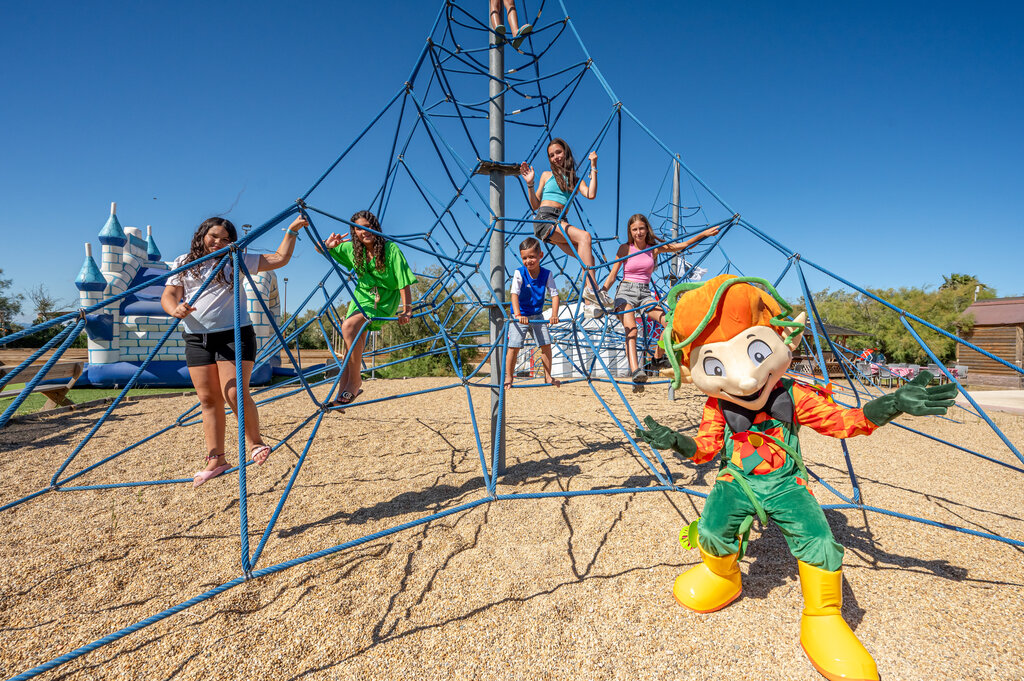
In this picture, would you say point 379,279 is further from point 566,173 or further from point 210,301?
point 566,173

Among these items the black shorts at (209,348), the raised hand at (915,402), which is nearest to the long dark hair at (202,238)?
the black shorts at (209,348)

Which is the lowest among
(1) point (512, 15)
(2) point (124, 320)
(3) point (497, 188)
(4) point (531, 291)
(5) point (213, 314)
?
(5) point (213, 314)

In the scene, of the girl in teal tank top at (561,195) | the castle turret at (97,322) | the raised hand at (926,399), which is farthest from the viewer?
the castle turret at (97,322)

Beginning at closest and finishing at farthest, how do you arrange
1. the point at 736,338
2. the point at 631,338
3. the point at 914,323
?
1. the point at 736,338
2. the point at 631,338
3. the point at 914,323

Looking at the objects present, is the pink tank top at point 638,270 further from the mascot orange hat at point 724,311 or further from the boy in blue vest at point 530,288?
the mascot orange hat at point 724,311

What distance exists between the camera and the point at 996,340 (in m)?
15.7

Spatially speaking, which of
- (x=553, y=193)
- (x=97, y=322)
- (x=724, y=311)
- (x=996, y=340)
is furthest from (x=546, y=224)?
(x=996, y=340)

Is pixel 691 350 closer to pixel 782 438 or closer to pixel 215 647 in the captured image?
pixel 782 438

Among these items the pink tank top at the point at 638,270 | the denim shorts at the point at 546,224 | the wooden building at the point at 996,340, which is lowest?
the wooden building at the point at 996,340

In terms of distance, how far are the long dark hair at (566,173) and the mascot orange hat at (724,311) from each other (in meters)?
2.22

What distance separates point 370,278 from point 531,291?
4.50ft

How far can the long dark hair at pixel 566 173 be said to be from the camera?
3742 millimetres

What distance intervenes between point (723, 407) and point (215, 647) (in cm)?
210

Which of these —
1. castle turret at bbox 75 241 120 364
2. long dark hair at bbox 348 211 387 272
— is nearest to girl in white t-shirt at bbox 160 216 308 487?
long dark hair at bbox 348 211 387 272
